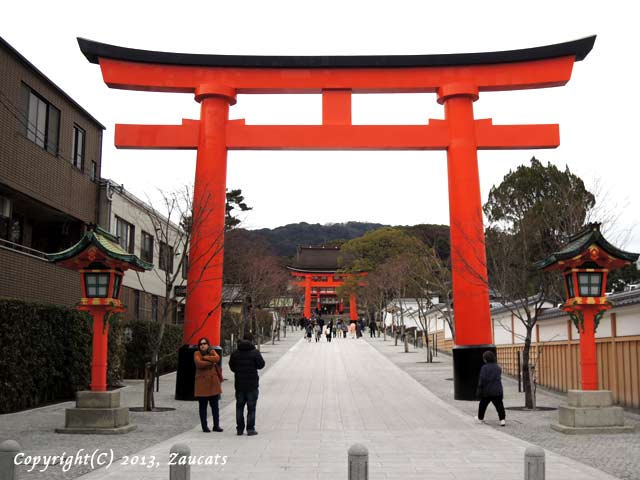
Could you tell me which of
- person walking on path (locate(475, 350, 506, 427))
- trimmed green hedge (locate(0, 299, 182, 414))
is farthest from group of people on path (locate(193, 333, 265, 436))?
person walking on path (locate(475, 350, 506, 427))

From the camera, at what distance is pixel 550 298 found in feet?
64.8

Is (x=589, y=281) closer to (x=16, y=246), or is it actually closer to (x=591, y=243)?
(x=591, y=243)

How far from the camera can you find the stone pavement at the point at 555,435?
937 centimetres

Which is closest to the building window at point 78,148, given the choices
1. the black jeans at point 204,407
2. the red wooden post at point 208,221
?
the red wooden post at point 208,221

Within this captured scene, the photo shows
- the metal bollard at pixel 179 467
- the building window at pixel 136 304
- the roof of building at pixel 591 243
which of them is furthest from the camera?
the building window at pixel 136 304

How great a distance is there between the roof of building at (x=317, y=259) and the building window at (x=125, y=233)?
48.8 meters

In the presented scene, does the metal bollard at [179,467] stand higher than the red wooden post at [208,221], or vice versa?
the red wooden post at [208,221]

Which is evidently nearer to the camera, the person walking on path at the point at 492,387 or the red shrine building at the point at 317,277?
the person walking on path at the point at 492,387

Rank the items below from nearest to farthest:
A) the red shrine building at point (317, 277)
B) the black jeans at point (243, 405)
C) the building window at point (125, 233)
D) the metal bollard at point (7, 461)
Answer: the metal bollard at point (7, 461) < the black jeans at point (243, 405) < the building window at point (125, 233) < the red shrine building at point (317, 277)

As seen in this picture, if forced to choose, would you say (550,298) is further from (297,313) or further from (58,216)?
(297,313)

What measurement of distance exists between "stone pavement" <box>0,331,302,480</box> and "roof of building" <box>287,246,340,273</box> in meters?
59.3

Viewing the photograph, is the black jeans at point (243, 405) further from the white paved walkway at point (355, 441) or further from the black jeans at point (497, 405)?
the black jeans at point (497, 405)

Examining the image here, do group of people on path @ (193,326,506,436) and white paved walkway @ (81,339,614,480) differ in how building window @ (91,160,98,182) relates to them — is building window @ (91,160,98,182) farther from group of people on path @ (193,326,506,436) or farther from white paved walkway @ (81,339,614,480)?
group of people on path @ (193,326,506,436)

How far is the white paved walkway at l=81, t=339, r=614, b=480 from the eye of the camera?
846 centimetres
